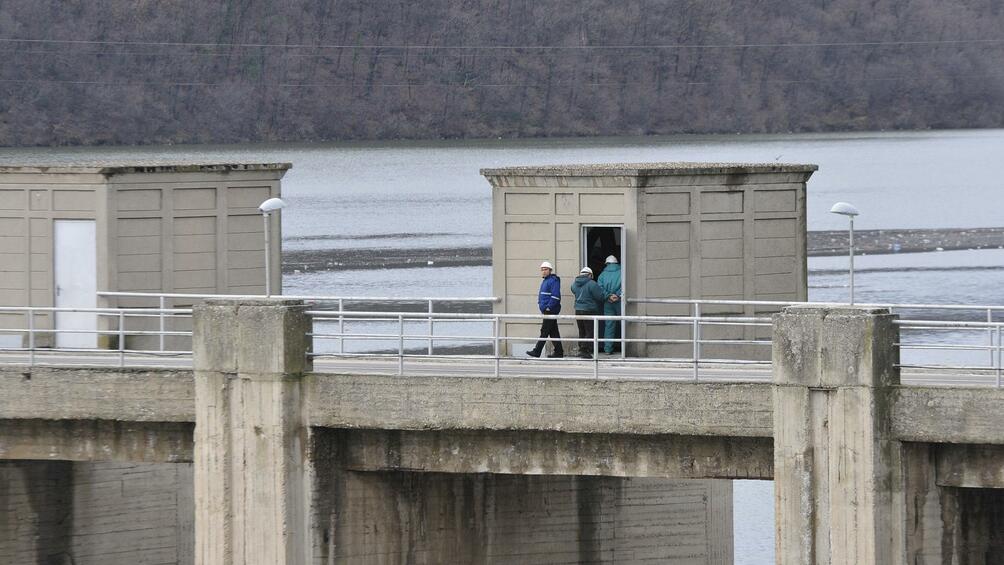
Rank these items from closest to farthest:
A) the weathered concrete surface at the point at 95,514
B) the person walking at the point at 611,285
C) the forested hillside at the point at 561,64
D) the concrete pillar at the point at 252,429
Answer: the concrete pillar at the point at 252,429 → the person walking at the point at 611,285 → the weathered concrete surface at the point at 95,514 → the forested hillside at the point at 561,64

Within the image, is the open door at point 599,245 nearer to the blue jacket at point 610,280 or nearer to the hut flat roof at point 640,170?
the blue jacket at point 610,280

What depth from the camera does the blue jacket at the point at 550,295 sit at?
80.1 feet

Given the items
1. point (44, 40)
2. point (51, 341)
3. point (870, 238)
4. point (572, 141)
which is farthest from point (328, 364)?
point (572, 141)

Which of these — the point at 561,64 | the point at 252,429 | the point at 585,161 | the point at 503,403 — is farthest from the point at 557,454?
the point at 561,64

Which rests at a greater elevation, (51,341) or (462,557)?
(51,341)

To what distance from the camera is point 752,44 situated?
182m

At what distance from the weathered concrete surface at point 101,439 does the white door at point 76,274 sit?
2.36 metres

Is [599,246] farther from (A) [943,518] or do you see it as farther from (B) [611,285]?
(A) [943,518]

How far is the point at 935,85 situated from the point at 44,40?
274ft

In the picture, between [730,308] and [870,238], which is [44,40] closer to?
[870,238]

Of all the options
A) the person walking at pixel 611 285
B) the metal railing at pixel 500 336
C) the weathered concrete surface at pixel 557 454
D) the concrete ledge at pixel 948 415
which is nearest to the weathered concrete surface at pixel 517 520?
the weathered concrete surface at pixel 557 454

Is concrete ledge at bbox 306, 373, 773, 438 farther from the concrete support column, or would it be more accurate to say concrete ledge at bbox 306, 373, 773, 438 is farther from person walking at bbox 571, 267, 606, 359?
person walking at bbox 571, 267, 606, 359

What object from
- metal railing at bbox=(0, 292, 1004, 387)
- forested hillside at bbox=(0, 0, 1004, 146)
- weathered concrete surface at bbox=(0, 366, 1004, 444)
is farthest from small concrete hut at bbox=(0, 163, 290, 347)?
forested hillside at bbox=(0, 0, 1004, 146)

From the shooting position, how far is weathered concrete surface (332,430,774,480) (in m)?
21.2
